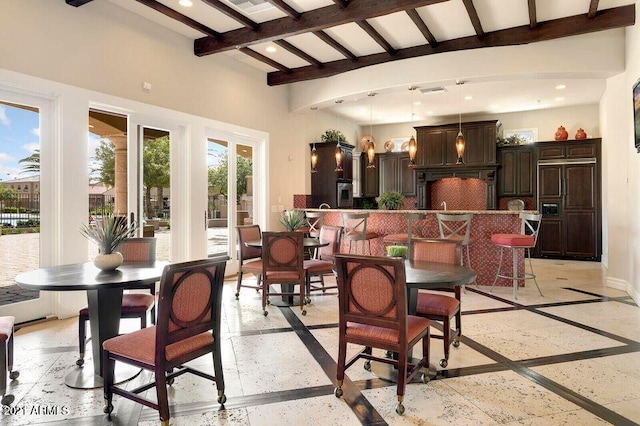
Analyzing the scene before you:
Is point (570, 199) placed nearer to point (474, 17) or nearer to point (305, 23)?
point (474, 17)

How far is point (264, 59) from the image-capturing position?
6.41 meters

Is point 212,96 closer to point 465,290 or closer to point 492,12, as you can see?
point 492,12

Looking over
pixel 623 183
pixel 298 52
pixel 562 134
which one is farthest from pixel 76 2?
pixel 562 134

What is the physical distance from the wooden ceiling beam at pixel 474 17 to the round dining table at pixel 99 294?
4.20 m

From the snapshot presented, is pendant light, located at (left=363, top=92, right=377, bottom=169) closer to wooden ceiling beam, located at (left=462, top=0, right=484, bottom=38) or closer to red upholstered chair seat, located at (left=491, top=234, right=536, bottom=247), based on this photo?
wooden ceiling beam, located at (left=462, top=0, right=484, bottom=38)

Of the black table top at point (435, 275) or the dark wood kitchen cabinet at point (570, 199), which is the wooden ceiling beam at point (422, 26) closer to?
the black table top at point (435, 275)

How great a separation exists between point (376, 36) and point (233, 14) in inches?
75.6

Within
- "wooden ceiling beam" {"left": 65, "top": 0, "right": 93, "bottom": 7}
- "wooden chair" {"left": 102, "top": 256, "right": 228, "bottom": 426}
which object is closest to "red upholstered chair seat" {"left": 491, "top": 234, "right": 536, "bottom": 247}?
"wooden chair" {"left": 102, "top": 256, "right": 228, "bottom": 426}

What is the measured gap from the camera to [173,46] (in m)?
5.40

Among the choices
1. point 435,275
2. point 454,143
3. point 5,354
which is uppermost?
point 454,143

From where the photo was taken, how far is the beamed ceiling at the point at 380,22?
15.0 ft

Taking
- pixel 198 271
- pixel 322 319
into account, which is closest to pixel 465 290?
pixel 322 319

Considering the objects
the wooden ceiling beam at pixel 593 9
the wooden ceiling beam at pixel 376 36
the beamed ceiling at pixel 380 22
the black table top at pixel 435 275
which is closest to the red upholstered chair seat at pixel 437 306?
the black table top at pixel 435 275

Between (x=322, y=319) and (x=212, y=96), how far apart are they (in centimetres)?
378
